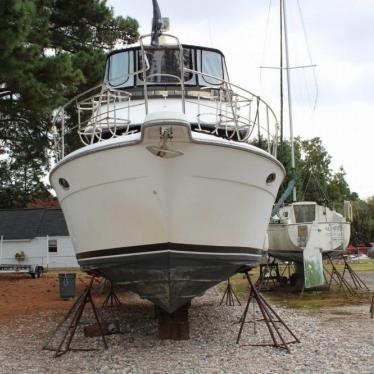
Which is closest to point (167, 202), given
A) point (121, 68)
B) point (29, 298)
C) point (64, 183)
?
point (64, 183)

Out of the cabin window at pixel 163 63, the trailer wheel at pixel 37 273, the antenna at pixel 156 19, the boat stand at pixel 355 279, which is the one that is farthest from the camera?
the trailer wheel at pixel 37 273

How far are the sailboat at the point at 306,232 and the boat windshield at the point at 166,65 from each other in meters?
5.60

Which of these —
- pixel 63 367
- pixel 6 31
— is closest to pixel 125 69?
pixel 6 31

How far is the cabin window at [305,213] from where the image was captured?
14.2m

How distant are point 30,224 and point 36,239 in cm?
106

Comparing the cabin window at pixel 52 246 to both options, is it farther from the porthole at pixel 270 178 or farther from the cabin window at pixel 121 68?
the porthole at pixel 270 178

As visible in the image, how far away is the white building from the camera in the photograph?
1243 inches

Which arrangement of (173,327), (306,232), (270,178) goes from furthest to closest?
(306,232)
(173,327)
(270,178)

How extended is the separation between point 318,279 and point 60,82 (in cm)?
758

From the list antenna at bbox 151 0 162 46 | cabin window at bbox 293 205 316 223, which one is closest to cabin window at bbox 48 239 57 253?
cabin window at bbox 293 205 316 223

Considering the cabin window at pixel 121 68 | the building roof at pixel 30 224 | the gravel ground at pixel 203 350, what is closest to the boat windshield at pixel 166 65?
the cabin window at pixel 121 68

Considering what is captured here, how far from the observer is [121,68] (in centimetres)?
925

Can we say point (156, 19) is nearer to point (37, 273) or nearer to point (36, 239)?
point (37, 273)

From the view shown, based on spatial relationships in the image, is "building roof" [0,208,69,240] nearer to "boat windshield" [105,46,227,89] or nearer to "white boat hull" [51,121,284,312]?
"boat windshield" [105,46,227,89]
